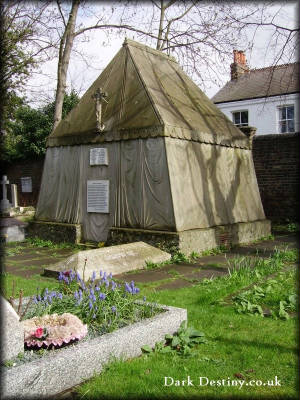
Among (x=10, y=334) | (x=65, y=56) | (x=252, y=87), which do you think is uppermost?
(x=252, y=87)

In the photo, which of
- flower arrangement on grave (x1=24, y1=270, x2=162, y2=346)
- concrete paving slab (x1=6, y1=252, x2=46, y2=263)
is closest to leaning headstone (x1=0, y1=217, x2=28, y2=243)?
concrete paving slab (x1=6, y1=252, x2=46, y2=263)

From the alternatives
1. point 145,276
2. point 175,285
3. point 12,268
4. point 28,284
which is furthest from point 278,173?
point 28,284

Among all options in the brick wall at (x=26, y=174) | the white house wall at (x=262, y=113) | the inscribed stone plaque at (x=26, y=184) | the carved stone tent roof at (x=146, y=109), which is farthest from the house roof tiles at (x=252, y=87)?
the carved stone tent roof at (x=146, y=109)

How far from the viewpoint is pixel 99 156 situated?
11102mm

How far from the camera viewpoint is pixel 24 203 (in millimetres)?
23219

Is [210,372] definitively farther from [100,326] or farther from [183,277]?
[183,277]

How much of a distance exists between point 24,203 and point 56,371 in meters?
21.0

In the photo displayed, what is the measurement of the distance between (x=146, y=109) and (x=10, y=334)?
7.84 metres

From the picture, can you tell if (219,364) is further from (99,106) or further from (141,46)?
(141,46)

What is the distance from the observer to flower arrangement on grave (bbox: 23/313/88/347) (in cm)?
351

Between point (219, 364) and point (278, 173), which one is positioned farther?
point (278, 173)

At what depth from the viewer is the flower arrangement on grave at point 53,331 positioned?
351cm

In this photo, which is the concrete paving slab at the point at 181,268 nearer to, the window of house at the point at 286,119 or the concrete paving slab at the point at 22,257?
the concrete paving slab at the point at 22,257

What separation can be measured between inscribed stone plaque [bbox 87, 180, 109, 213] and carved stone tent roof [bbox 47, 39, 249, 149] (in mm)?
1144
